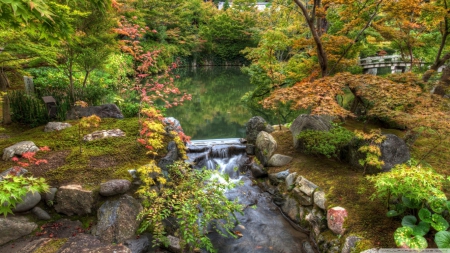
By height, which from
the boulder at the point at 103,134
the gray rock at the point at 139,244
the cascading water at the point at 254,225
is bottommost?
the cascading water at the point at 254,225

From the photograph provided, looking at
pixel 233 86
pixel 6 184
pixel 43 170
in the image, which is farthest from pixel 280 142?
pixel 233 86

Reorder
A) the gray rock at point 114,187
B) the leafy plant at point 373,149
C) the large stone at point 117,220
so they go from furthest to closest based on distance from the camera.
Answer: the leafy plant at point 373,149, the gray rock at point 114,187, the large stone at point 117,220

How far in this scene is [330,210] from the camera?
408cm

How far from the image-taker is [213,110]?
14445 millimetres

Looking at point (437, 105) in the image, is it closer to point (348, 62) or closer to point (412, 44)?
point (348, 62)

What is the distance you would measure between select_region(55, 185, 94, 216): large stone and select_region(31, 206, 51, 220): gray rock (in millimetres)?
148

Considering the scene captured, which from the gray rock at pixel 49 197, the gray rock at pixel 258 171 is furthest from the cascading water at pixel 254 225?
the gray rock at pixel 49 197

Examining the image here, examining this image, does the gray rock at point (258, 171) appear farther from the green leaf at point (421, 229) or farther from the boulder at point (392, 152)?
the green leaf at point (421, 229)

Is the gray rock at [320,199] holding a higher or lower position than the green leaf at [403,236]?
lower

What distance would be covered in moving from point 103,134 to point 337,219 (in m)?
4.94

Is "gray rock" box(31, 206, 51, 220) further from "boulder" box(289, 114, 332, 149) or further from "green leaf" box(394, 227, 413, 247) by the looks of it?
"boulder" box(289, 114, 332, 149)

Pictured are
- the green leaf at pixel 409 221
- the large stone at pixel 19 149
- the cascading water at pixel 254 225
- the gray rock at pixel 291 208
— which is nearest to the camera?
the green leaf at pixel 409 221

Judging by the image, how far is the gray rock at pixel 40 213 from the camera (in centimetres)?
382

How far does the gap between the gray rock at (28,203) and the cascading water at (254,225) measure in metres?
2.50
